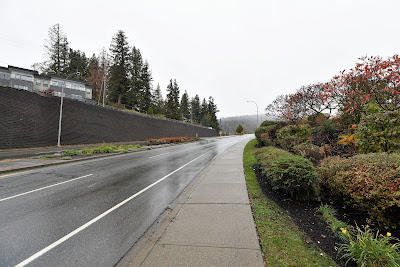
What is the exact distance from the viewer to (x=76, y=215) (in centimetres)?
424

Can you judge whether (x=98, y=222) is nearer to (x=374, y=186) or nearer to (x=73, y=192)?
(x=73, y=192)

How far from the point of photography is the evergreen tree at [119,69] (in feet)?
149

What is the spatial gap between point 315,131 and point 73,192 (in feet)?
49.5

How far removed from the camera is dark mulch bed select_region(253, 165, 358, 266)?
2836 millimetres

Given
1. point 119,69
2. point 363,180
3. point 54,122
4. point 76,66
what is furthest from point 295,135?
point 76,66

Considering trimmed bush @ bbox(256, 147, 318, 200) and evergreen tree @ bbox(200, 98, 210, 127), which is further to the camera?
evergreen tree @ bbox(200, 98, 210, 127)

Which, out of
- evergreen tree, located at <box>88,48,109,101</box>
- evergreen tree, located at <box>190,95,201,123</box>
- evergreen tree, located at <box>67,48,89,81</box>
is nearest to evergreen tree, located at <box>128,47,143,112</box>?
evergreen tree, located at <box>88,48,109,101</box>


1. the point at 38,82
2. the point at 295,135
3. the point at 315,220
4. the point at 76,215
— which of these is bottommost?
the point at 76,215

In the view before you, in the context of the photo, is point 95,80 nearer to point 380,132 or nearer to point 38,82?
point 38,82

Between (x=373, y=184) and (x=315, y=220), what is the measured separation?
4.05 feet

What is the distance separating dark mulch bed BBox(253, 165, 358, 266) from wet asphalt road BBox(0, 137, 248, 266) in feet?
10.2

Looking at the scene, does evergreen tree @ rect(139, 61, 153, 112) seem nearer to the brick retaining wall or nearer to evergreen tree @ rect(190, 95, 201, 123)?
the brick retaining wall

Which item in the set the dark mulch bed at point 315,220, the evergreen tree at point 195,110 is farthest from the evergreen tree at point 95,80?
the dark mulch bed at point 315,220

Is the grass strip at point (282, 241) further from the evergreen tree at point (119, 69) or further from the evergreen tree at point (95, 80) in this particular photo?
the evergreen tree at point (95, 80)
